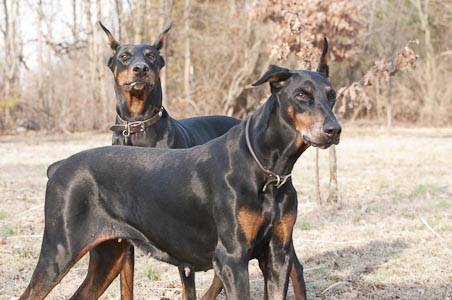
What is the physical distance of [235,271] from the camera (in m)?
3.99

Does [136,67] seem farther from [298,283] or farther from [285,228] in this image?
[285,228]

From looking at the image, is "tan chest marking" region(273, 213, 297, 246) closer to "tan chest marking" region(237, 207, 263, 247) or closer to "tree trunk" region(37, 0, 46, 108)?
"tan chest marking" region(237, 207, 263, 247)

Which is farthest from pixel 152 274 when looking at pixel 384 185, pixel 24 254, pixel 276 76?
pixel 384 185

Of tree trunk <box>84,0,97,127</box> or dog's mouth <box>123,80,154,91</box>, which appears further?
tree trunk <box>84,0,97,127</box>

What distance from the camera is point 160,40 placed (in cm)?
662

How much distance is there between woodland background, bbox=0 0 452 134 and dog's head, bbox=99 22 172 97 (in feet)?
72.1

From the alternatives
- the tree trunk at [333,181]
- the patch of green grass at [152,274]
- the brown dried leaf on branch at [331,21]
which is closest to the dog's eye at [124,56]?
the patch of green grass at [152,274]

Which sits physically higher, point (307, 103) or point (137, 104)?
point (307, 103)

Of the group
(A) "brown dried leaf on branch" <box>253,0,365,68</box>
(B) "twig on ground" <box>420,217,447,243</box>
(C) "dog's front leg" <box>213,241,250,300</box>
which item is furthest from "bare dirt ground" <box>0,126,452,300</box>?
(A) "brown dried leaf on branch" <box>253,0,365,68</box>

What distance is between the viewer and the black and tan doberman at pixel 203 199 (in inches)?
157

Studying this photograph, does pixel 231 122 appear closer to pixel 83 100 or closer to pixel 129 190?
pixel 129 190

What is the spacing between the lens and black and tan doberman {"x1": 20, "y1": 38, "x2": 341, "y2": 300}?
157 inches

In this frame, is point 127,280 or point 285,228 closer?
point 285,228

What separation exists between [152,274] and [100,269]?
1.68 m
